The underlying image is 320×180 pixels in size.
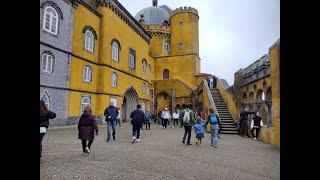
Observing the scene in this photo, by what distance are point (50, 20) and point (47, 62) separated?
3.06 m

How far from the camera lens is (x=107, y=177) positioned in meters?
5.21

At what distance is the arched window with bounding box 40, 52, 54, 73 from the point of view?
56.4 ft

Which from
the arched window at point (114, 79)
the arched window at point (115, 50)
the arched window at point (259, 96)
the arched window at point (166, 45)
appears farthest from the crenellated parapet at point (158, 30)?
the arched window at point (259, 96)

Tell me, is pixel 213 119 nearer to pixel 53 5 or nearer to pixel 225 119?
pixel 225 119

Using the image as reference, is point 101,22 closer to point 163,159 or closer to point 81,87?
point 81,87

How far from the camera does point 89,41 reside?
22.3 meters

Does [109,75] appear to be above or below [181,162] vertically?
above

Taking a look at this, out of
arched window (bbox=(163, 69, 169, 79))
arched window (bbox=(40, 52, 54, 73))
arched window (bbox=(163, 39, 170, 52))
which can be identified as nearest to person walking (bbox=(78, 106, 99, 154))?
arched window (bbox=(40, 52, 54, 73))

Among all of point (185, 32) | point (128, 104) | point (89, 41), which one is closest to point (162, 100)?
point (128, 104)

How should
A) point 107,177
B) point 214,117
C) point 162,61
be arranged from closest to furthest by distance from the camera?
1. point 107,177
2. point 214,117
3. point 162,61

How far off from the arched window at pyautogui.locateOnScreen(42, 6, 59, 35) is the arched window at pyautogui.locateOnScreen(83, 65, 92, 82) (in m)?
4.29

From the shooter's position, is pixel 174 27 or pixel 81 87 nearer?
pixel 81 87
